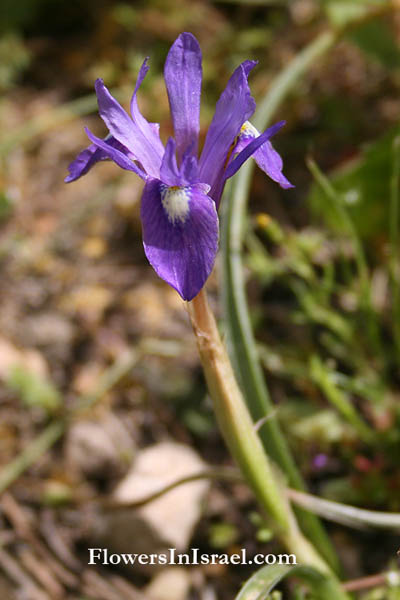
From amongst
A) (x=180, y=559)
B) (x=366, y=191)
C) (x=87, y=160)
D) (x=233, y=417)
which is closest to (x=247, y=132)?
(x=87, y=160)

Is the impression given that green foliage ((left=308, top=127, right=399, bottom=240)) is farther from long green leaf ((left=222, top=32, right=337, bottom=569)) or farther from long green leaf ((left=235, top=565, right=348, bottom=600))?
long green leaf ((left=235, top=565, right=348, bottom=600))

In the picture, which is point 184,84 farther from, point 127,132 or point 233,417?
point 233,417

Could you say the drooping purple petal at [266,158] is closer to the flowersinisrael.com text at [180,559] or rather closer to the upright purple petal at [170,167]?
the upright purple petal at [170,167]

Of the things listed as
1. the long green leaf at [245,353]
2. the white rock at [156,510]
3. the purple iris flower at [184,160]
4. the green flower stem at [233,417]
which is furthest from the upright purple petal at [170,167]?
the white rock at [156,510]

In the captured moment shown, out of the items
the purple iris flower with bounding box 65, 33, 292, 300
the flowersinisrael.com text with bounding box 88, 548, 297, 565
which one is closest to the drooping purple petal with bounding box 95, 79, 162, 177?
the purple iris flower with bounding box 65, 33, 292, 300

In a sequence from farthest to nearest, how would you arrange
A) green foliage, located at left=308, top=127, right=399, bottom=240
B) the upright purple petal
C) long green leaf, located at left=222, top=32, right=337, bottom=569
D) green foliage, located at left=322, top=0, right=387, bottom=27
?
green foliage, located at left=322, top=0, right=387, bottom=27, green foliage, located at left=308, top=127, right=399, bottom=240, long green leaf, located at left=222, top=32, right=337, bottom=569, the upright purple petal
